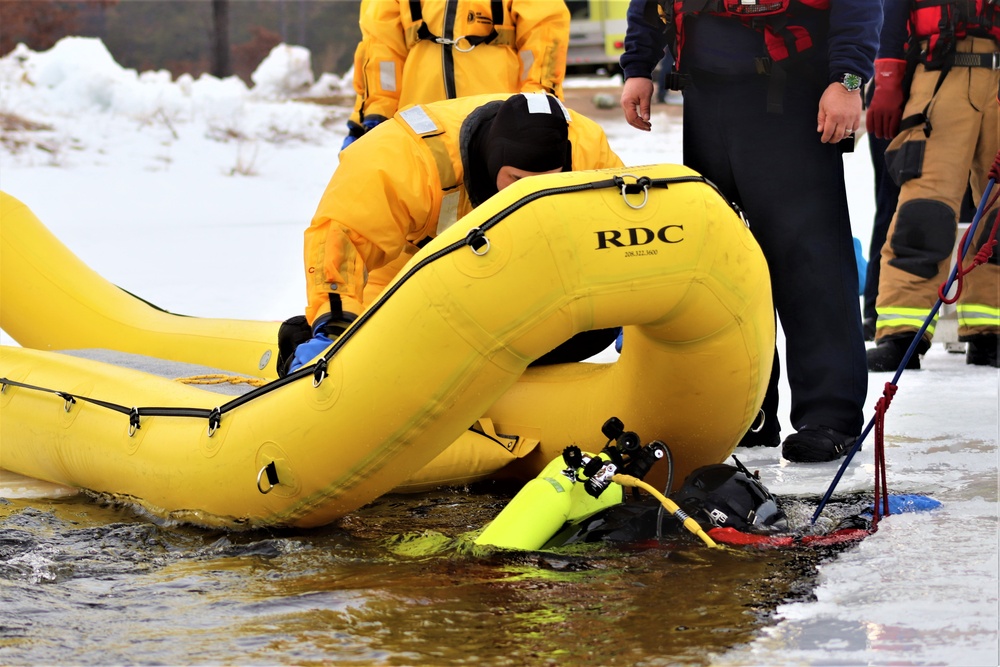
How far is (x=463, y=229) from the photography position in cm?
246

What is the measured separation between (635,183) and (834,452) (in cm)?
123

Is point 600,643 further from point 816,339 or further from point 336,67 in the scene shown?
point 336,67

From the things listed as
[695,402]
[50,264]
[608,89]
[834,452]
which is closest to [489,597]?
[695,402]

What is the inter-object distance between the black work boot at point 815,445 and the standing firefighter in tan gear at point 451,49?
178 cm

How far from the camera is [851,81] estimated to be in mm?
3270

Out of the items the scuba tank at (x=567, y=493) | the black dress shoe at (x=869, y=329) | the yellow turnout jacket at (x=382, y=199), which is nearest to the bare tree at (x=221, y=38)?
the black dress shoe at (x=869, y=329)

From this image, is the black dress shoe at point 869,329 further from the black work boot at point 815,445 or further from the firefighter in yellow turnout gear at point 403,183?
the firefighter in yellow turnout gear at point 403,183

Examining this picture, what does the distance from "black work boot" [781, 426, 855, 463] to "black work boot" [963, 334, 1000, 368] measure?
151cm

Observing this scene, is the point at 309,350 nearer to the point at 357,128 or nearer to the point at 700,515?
the point at 700,515

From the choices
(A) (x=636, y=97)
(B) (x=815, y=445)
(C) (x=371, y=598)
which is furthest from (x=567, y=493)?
(A) (x=636, y=97)

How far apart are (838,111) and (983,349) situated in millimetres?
1821

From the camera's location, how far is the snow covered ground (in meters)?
2.07

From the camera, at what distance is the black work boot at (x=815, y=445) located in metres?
3.34

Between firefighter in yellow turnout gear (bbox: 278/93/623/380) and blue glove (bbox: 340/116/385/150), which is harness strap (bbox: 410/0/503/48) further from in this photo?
firefighter in yellow turnout gear (bbox: 278/93/623/380)
